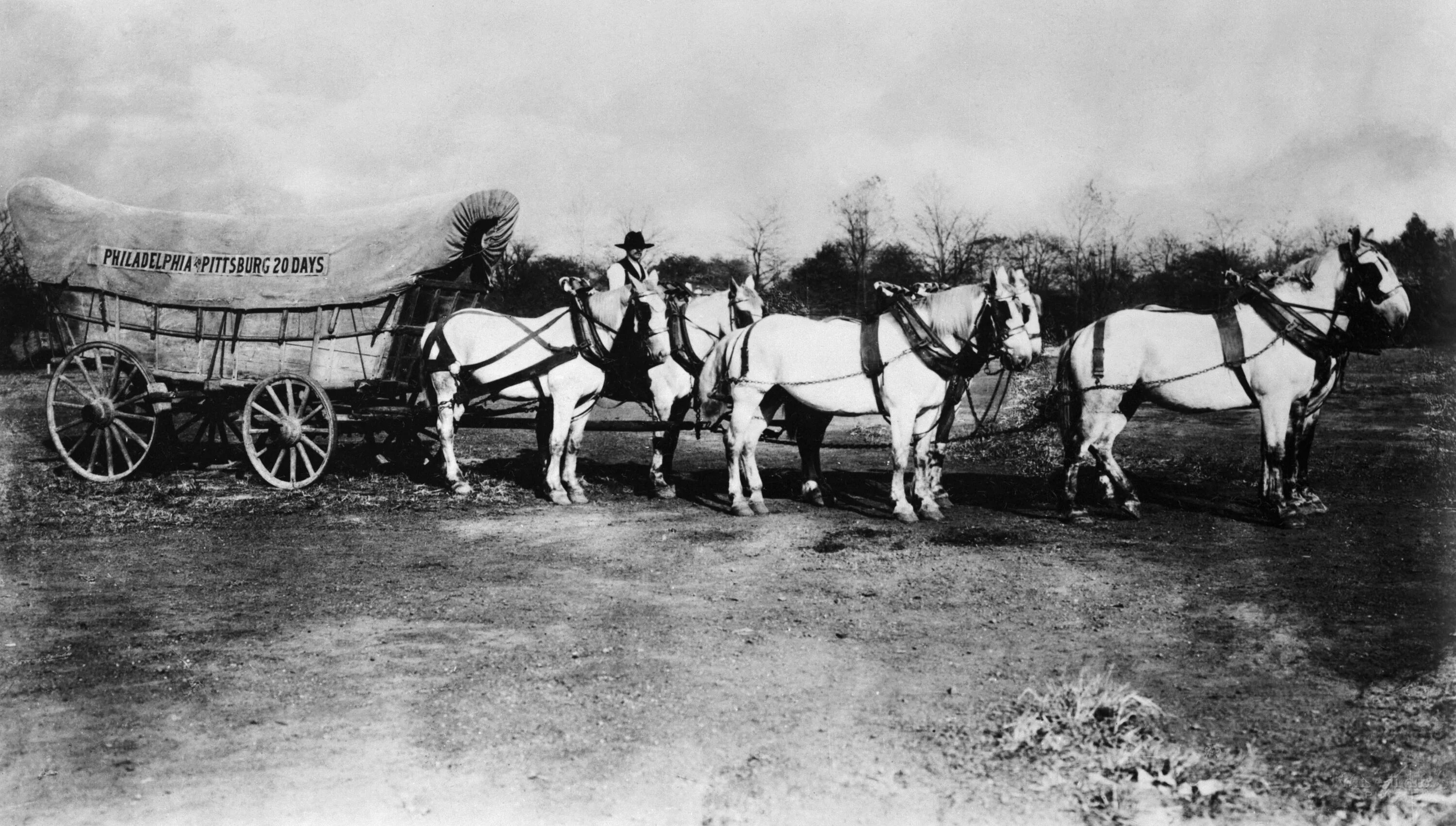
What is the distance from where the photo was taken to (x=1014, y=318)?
7.97 meters

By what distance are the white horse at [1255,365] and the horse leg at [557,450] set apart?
187 inches

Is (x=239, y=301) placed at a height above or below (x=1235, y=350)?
above

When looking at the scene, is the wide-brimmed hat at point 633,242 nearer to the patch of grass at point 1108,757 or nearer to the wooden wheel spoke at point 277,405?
the wooden wheel spoke at point 277,405

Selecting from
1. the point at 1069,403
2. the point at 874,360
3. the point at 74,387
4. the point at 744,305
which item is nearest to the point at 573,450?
the point at 744,305

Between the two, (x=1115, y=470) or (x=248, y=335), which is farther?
(x=248, y=335)

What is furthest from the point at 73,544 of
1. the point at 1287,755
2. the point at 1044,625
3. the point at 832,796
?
the point at 1287,755

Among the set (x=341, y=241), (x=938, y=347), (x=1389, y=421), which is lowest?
(x=1389, y=421)

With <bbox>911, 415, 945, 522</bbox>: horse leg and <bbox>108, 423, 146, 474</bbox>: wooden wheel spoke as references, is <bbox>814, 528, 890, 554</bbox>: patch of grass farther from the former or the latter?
<bbox>108, 423, 146, 474</bbox>: wooden wheel spoke

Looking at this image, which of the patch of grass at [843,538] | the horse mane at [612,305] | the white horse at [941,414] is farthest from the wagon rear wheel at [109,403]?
the patch of grass at [843,538]

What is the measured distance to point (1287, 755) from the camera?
3.75m

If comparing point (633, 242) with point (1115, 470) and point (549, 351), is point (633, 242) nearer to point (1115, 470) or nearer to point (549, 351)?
point (549, 351)

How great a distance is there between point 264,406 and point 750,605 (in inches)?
288

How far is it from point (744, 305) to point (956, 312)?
106 inches

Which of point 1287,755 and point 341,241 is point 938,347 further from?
point 341,241
